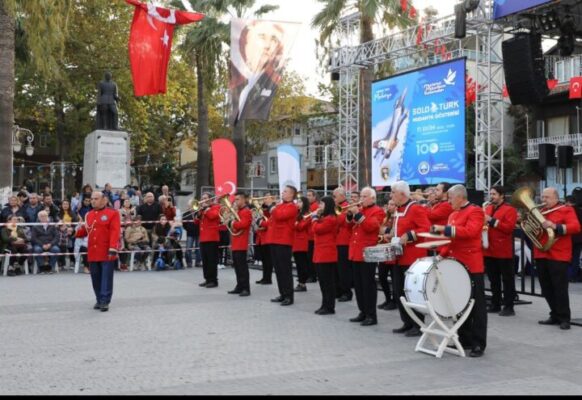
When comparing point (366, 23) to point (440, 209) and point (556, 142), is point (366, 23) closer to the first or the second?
point (440, 209)

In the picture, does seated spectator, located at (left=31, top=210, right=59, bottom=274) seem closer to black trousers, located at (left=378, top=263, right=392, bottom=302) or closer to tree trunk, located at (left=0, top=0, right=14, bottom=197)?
tree trunk, located at (left=0, top=0, right=14, bottom=197)

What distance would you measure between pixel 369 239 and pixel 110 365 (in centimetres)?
394

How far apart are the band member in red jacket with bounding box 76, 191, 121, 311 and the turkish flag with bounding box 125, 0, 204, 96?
785 centimetres

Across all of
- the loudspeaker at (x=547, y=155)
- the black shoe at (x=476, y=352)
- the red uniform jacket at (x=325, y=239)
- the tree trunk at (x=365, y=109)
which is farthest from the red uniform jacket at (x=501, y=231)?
the tree trunk at (x=365, y=109)

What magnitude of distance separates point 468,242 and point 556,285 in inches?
88.4

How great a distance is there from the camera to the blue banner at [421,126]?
56.2ft

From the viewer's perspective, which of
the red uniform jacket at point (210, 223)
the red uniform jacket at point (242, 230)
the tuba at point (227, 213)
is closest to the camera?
the red uniform jacket at point (242, 230)

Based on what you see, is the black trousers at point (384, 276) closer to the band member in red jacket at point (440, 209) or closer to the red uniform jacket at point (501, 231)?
the band member in red jacket at point (440, 209)

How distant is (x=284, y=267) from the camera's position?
1123 centimetres

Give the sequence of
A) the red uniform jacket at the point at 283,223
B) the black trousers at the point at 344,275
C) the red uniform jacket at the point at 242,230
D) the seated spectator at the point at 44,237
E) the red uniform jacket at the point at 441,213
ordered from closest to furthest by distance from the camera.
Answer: the red uniform jacket at the point at 441,213 < the red uniform jacket at the point at 283,223 < the black trousers at the point at 344,275 < the red uniform jacket at the point at 242,230 < the seated spectator at the point at 44,237

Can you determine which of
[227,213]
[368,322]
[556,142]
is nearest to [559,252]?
[368,322]

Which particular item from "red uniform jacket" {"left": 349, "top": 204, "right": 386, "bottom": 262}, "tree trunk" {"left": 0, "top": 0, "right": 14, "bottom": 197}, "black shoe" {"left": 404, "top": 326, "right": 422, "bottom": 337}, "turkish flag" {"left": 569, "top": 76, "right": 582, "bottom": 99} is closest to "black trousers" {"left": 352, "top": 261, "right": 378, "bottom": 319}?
"red uniform jacket" {"left": 349, "top": 204, "right": 386, "bottom": 262}

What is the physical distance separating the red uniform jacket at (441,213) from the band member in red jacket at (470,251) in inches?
91.5

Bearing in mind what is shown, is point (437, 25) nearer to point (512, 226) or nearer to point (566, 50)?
point (566, 50)
